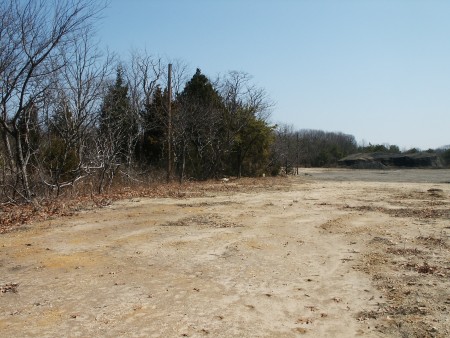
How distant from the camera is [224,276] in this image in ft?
21.7

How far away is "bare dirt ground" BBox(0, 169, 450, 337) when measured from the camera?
15.5ft

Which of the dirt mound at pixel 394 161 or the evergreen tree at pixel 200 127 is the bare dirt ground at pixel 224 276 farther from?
the dirt mound at pixel 394 161

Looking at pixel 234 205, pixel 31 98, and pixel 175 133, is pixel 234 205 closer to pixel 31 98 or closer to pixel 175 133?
pixel 31 98

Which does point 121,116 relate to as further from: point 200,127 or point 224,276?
point 224,276

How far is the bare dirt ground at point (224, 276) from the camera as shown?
4.73 meters

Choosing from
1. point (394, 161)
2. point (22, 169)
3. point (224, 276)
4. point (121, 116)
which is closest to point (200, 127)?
point (121, 116)

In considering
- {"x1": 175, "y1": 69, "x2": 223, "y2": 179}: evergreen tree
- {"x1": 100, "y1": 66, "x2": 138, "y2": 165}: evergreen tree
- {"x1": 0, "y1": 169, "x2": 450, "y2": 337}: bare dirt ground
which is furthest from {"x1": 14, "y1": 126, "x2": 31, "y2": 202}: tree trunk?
{"x1": 175, "y1": 69, "x2": 223, "y2": 179}: evergreen tree

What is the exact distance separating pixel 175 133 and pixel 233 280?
2059 centimetres

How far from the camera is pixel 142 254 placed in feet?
26.1

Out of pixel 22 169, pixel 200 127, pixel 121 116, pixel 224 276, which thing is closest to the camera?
pixel 224 276

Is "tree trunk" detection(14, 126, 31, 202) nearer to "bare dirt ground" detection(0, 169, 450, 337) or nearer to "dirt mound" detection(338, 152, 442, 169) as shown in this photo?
"bare dirt ground" detection(0, 169, 450, 337)

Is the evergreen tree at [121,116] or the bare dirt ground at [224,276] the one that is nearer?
the bare dirt ground at [224,276]

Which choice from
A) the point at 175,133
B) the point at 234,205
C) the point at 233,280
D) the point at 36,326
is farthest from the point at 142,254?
the point at 175,133

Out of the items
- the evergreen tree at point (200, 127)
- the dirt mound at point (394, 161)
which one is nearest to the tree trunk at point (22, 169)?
the evergreen tree at point (200, 127)
